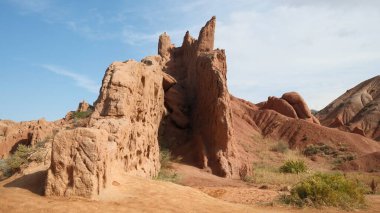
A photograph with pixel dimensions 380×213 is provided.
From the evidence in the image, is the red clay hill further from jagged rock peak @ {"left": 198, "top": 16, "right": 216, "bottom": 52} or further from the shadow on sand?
the shadow on sand

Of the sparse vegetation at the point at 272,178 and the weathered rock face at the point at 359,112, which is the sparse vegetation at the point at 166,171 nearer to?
the sparse vegetation at the point at 272,178

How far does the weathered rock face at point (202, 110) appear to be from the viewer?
19109 millimetres

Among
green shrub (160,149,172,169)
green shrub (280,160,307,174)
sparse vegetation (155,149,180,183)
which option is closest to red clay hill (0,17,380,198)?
sparse vegetation (155,149,180,183)

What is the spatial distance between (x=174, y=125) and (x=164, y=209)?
44.5 ft

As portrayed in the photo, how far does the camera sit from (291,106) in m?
40.8

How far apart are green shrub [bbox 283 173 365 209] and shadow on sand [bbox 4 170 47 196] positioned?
6.48m

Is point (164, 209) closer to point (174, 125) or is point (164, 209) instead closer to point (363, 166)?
point (174, 125)

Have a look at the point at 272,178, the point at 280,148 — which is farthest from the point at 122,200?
the point at 280,148

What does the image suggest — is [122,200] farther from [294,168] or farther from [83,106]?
[83,106]

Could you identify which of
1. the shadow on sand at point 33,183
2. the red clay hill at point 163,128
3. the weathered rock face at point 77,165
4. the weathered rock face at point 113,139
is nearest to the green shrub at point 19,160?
the red clay hill at point 163,128

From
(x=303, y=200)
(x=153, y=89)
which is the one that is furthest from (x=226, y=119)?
(x=303, y=200)

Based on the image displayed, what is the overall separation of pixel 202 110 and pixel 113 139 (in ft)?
35.2

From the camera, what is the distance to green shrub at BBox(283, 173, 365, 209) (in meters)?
10.6

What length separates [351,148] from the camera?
32188 millimetres
